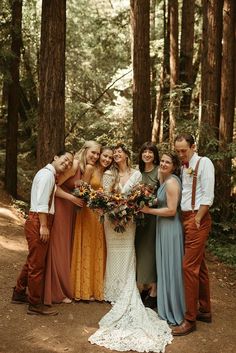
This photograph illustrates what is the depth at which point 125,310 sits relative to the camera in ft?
20.4

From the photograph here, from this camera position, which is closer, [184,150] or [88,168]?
[184,150]

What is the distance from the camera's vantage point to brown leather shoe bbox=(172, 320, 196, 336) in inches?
230

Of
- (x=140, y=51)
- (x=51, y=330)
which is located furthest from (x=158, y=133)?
(x=51, y=330)

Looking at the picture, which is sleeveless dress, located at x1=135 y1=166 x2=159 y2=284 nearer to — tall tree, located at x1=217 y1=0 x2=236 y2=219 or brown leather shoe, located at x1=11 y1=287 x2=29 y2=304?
brown leather shoe, located at x1=11 y1=287 x2=29 y2=304

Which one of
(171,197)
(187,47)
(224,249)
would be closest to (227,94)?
(187,47)

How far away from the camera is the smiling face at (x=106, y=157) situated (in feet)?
21.9

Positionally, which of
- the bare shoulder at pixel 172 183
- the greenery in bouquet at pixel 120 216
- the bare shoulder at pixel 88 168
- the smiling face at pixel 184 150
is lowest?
the greenery in bouquet at pixel 120 216

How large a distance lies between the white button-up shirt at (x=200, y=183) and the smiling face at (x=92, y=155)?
1370 mm

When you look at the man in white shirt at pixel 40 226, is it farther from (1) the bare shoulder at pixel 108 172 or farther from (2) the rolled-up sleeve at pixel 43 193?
Answer: (1) the bare shoulder at pixel 108 172

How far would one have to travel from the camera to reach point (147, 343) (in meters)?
5.46

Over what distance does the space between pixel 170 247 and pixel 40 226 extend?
Answer: 179 centimetres

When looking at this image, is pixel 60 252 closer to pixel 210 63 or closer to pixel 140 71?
pixel 140 71

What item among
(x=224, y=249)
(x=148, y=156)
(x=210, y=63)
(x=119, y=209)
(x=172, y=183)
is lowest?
(x=224, y=249)

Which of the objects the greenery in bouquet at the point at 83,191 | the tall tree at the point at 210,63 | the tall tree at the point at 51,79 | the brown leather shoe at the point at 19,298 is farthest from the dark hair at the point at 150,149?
the tall tree at the point at 210,63
